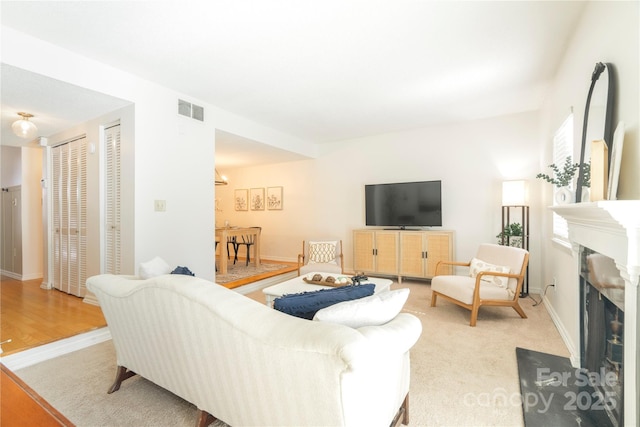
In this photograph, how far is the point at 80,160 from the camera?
148 inches

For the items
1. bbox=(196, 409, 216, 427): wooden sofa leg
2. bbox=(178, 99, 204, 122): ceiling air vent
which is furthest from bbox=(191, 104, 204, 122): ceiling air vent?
bbox=(196, 409, 216, 427): wooden sofa leg

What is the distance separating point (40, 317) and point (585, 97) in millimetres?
5268

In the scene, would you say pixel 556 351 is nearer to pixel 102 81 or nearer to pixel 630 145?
pixel 630 145

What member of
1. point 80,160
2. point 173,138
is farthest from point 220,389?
point 80,160

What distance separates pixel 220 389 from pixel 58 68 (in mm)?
2990

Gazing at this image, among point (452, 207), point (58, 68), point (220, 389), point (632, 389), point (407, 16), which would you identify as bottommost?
point (220, 389)

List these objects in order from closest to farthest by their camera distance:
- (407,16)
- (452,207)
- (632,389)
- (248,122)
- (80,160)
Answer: (632,389)
(407,16)
(80,160)
(248,122)
(452,207)

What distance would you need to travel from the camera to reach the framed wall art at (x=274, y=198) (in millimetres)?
6691

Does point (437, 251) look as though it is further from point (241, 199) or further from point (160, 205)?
point (241, 199)

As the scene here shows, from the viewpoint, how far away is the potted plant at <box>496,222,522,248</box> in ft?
13.3

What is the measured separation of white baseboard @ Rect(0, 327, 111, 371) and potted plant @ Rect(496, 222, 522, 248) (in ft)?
15.9

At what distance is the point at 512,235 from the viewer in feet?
13.3

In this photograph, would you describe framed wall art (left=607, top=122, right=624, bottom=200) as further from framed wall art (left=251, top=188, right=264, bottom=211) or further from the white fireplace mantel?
framed wall art (left=251, top=188, right=264, bottom=211)

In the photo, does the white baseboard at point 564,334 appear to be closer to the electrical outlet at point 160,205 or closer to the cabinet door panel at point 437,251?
the cabinet door panel at point 437,251
